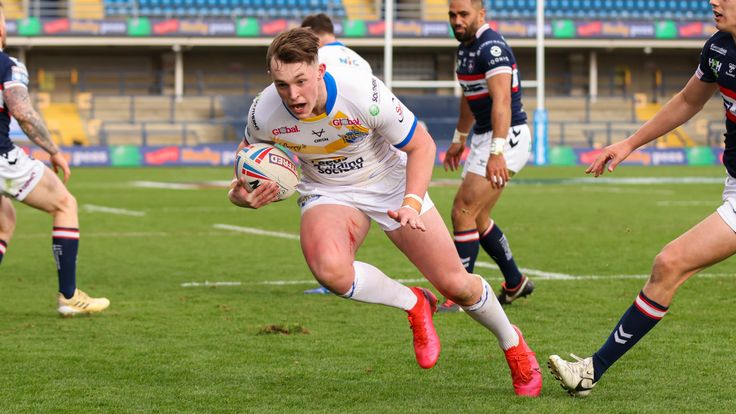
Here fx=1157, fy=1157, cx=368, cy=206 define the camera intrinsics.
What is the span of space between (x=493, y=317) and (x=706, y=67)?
152 centimetres

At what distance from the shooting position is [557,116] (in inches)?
1672

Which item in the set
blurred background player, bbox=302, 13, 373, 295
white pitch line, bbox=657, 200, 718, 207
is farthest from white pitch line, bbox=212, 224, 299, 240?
white pitch line, bbox=657, 200, 718, 207

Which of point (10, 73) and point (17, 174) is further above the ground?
point (10, 73)

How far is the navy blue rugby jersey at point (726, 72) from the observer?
514cm

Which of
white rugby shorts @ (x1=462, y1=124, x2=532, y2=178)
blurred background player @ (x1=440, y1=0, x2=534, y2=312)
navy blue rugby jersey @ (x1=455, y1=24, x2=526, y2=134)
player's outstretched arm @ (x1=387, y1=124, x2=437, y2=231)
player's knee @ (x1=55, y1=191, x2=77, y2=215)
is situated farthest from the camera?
white rugby shorts @ (x1=462, y1=124, x2=532, y2=178)

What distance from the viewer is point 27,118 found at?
24.5 ft

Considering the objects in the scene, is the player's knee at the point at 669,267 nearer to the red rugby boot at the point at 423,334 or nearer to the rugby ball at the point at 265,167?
the red rugby boot at the point at 423,334

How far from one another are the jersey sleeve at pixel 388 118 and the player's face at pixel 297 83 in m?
0.30

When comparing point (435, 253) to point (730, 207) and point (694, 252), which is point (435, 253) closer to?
point (694, 252)

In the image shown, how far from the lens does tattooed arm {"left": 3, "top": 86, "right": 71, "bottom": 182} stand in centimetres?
741

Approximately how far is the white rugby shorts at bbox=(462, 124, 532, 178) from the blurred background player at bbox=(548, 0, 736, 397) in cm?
311

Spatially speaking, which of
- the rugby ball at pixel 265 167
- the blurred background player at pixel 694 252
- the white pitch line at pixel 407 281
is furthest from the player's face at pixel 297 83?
the white pitch line at pixel 407 281

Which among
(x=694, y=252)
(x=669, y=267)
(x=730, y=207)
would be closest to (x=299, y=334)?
(x=669, y=267)

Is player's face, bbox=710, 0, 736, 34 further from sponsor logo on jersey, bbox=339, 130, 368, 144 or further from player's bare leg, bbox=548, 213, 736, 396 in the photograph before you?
sponsor logo on jersey, bbox=339, 130, 368, 144
